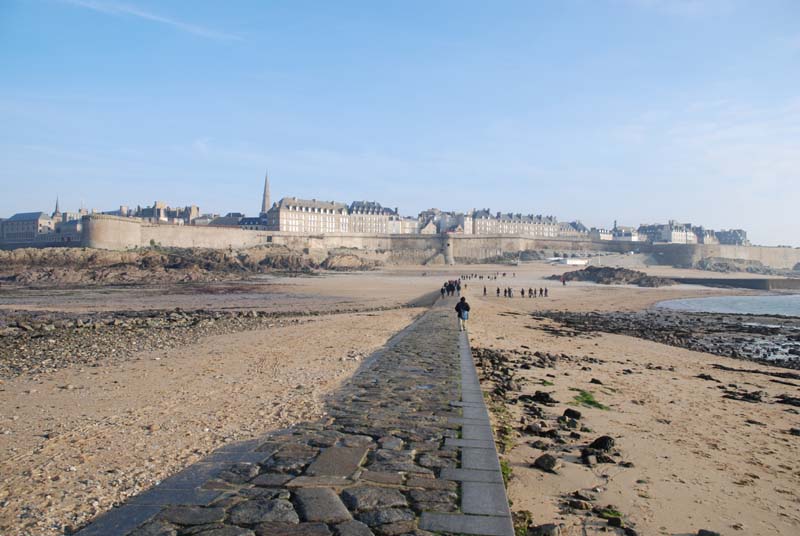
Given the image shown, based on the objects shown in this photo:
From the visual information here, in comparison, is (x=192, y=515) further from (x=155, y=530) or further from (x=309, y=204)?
(x=309, y=204)

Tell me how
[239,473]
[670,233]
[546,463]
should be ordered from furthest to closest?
[670,233] → [546,463] → [239,473]

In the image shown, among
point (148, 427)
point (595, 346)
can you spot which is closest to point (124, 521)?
point (148, 427)

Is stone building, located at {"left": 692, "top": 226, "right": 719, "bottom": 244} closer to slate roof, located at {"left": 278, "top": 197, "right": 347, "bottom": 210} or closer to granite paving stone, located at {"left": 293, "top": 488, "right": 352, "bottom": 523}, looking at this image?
slate roof, located at {"left": 278, "top": 197, "right": 347, "bottom": 210}

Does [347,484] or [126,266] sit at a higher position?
[347,484]

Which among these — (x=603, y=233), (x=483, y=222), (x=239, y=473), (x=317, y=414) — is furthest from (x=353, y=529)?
(x=603, y=233)

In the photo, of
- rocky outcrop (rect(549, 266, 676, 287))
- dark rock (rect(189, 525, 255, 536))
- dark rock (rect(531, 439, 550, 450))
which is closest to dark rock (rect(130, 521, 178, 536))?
dark rock (rect(189, 525, 255, 536))

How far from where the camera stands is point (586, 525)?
417 centimetres

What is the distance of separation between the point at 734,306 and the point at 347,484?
1592 inches

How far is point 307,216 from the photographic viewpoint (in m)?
117

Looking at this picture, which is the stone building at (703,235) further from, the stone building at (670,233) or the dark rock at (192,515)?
the dark rock at (192,515)

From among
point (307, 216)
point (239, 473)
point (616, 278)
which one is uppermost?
point (307, 216)

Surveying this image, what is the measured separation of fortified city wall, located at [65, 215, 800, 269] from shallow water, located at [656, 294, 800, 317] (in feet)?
194

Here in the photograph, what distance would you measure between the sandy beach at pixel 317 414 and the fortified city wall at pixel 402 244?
6120 cm

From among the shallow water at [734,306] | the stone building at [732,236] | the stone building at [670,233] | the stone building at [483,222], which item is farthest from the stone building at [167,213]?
the stone building at [732,236]
